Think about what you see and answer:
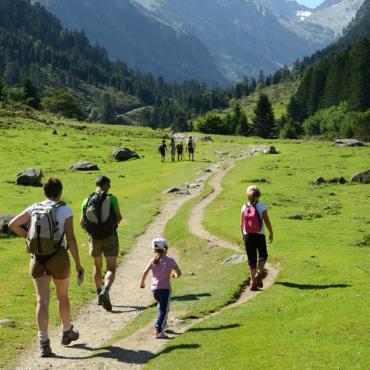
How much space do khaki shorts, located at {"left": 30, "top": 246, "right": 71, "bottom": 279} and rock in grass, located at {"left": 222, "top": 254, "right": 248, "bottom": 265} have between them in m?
12.6

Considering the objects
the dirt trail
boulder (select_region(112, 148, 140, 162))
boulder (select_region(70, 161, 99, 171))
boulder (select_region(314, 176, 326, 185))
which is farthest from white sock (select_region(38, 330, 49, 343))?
boulder (select_region(112, 148, 140, 162))

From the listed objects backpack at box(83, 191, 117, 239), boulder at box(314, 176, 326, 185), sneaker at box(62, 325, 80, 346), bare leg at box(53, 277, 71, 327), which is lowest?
sneaker at box(62, 325, 80, 346)

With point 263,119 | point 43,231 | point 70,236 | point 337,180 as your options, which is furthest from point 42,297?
point 263,119

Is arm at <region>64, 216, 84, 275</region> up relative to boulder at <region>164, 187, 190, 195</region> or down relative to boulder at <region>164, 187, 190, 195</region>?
up

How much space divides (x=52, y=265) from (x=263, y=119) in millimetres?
155267

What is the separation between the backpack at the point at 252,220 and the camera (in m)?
19.8

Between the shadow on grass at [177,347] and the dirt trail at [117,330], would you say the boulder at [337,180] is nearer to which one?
the dirt trail at [117,330]

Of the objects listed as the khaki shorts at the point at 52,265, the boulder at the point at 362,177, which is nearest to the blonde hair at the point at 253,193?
the khaki shorts at the point at 52,265

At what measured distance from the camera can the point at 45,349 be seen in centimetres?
1462

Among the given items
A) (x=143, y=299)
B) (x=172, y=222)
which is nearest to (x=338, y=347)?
(x=143, y=299)

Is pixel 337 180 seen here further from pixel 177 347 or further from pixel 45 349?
pixel 45 349

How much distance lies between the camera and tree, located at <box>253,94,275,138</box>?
164 metres

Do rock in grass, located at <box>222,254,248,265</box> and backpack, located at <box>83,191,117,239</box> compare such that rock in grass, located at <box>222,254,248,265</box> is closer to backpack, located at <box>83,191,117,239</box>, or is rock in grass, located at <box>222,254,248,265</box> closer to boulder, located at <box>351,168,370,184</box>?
backpack, located at <box>83,191,117,239</box>

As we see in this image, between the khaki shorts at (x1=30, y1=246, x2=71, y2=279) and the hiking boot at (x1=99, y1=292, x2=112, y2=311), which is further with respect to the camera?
the hiking boot at (x1=99, y1=292, x2=112, y2=311)
